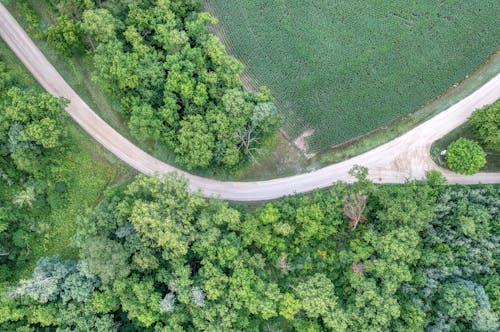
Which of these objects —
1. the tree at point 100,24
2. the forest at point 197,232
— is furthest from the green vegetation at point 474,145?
Answer: the tree at point 100,24

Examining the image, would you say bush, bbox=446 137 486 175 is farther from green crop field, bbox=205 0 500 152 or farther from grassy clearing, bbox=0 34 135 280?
grassy clearing, bbox=0 34 135 280

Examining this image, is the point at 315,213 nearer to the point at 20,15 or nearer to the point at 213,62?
the point at 213,62

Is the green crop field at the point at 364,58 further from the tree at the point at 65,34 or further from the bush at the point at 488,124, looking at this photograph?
the tree at the point at 65,34

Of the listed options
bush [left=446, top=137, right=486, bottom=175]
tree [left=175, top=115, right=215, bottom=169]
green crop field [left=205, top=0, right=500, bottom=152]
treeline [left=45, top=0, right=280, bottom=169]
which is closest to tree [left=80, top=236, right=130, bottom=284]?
treeline [left=45, top=0, right=280, bottom=169]

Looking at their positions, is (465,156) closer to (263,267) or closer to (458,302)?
(458,302)

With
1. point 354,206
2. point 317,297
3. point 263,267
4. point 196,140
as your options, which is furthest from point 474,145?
point 196,140

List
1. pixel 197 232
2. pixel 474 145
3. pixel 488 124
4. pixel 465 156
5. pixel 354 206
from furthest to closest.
→ pixel 474 145 < pixel 465 156 < pixel 488 124 < pixel 354 206 < pixel 197 232

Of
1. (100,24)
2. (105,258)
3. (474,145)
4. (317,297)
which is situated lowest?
(317,297)
